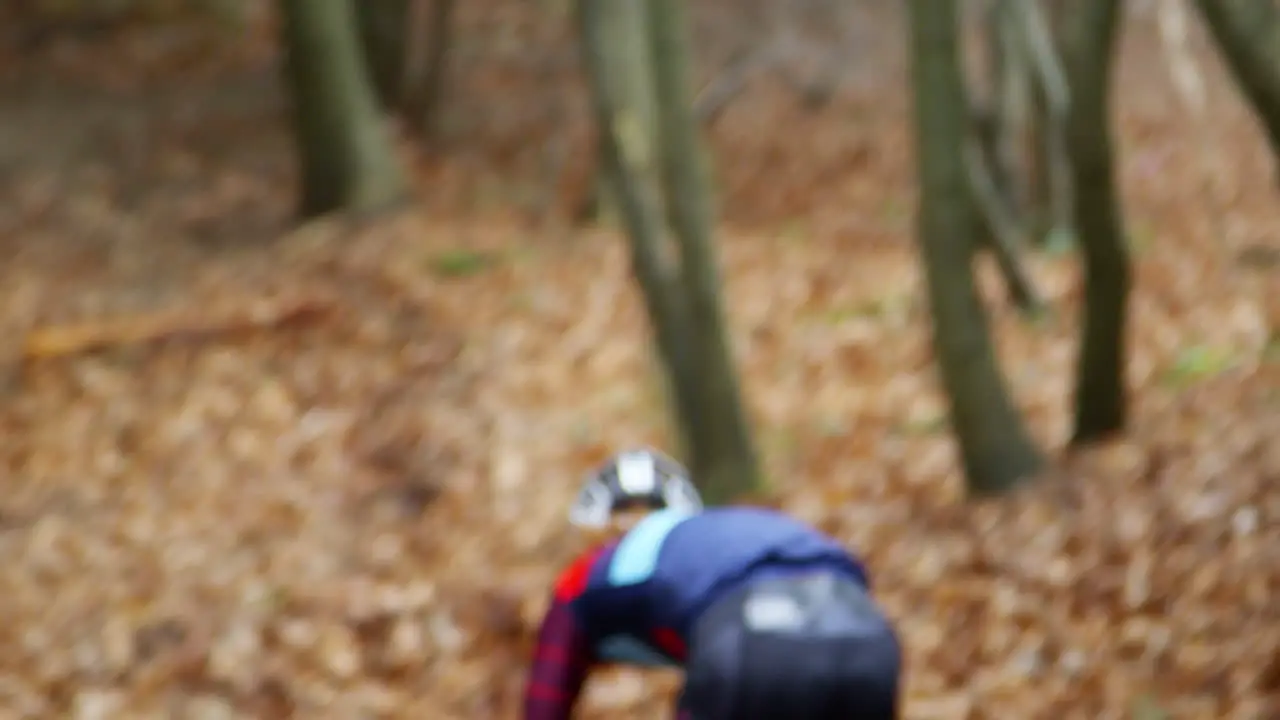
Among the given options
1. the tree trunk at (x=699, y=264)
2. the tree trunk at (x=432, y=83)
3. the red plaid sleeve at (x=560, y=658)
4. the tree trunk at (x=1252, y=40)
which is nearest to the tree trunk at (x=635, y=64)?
the tree trunk at (x=699, y=264)

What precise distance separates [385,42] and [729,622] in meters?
13.3

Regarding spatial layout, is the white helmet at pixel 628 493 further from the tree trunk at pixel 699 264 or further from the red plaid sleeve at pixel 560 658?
the tree trunk at pixel 699 264

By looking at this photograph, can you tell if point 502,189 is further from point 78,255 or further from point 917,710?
point 917,710

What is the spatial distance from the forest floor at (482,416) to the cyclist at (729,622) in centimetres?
228

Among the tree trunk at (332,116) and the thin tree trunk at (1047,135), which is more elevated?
the tree trunk at (332,116)

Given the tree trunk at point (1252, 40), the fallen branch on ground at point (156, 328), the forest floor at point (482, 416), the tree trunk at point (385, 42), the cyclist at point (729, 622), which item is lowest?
the forest floor at point (482, 416)

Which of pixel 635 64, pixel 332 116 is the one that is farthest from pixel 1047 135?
pixel 635 64

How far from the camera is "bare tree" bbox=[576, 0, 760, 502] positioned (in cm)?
688

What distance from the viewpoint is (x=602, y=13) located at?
699 cm

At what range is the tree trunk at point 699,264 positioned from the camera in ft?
22.5

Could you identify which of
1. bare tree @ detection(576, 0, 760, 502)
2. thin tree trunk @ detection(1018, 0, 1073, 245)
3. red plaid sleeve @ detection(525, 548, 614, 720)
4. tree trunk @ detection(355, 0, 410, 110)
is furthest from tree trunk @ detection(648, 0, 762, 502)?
tree trunk @ detection(355, 0, 410, 110)

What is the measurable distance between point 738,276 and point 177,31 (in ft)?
28.7

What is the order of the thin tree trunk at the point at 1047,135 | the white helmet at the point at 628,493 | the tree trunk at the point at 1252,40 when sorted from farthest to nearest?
the thin tree trunk at the point at 1047,135 < the tree trunk at the point at 1252,40 < the white helmet at the point at 628,493

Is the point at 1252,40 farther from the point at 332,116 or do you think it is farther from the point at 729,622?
the point at 332,116
